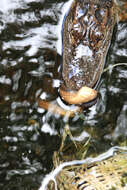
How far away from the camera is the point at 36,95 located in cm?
342

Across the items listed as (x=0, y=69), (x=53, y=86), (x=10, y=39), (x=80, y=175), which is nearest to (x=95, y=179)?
(x=80, y=175)

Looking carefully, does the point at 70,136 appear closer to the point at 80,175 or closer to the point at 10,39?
the point at 80,175

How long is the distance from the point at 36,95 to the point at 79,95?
1.87ft

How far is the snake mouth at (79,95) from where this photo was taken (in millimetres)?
3219

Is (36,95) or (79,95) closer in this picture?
(79,95)

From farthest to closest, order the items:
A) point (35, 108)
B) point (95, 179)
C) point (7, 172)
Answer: point (35, 108) → point (7, 172) → point (95, 179)

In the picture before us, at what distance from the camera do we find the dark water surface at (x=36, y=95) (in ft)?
10.7

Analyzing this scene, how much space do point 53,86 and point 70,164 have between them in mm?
986

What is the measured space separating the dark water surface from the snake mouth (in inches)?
6.0

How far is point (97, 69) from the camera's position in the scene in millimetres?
3365

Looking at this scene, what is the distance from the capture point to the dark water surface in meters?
3.26

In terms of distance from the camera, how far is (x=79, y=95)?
322cm

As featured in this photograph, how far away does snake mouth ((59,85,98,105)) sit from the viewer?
10.6 ft

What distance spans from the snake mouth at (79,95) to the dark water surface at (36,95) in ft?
0.50
